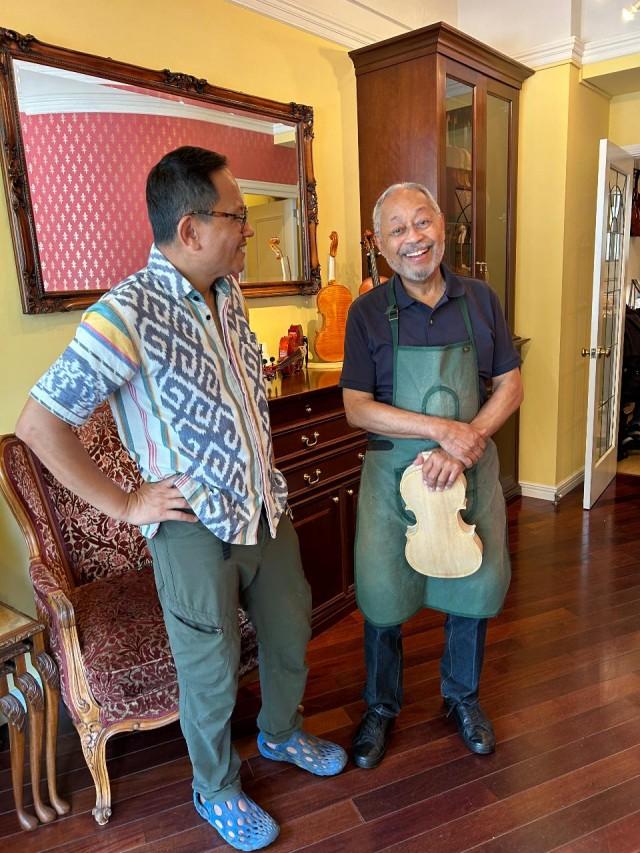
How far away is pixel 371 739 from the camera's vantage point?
186 cm

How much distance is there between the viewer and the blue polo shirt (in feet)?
5.41

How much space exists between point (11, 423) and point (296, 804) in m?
1.34

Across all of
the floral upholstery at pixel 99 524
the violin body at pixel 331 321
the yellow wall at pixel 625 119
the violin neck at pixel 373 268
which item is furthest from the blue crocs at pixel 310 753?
the yellow wall at pixel 625 119

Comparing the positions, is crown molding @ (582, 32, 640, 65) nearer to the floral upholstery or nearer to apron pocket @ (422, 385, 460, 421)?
apron pocket @ (422, 385, 460, 421)

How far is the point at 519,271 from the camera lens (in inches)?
151

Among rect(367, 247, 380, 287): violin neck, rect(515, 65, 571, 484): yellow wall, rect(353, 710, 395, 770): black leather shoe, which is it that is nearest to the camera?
rect(353, 710, 395, 770): black leather shoe

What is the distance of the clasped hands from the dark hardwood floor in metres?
0.83

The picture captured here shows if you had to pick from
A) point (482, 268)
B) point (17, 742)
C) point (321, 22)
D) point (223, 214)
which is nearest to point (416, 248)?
point (223, 214)

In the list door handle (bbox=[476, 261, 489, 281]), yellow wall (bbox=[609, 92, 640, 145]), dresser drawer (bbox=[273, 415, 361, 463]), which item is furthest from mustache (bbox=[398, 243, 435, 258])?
yellow wall (bbox=[609, 92, 640, 145])

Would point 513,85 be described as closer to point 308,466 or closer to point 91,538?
point 308,466

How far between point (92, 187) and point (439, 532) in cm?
151

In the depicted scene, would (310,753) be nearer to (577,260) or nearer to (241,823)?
(241,823)

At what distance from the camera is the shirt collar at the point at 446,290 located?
1.65 m

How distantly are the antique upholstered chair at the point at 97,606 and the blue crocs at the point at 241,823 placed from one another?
25 cm
